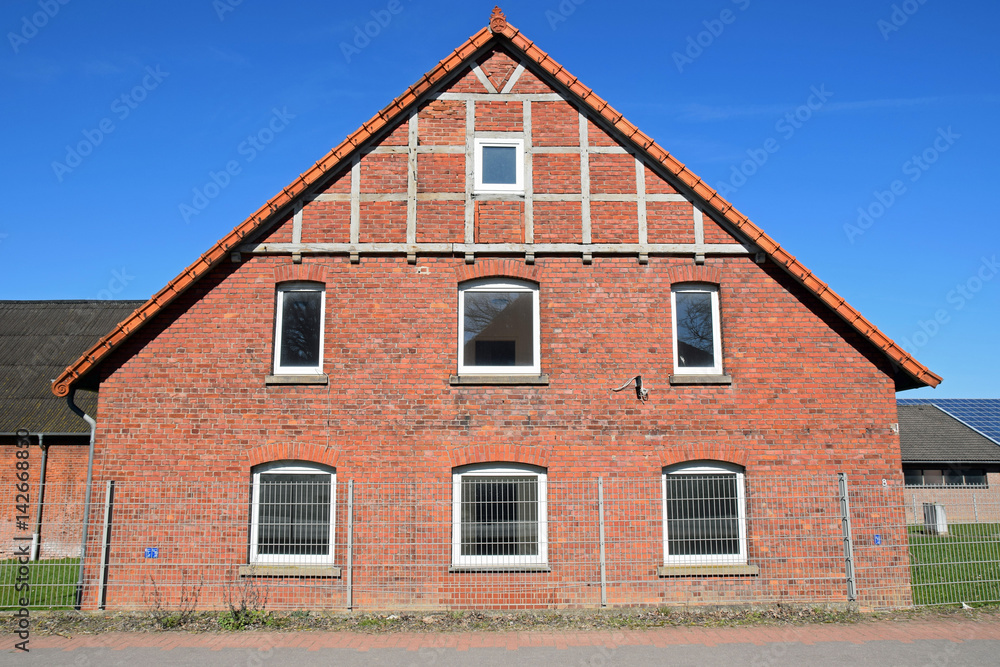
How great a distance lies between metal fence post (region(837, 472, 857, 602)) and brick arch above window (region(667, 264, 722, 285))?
3.43m

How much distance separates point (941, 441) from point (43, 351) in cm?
3509

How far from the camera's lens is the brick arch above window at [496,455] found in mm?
10312

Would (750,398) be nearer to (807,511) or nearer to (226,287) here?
(807,511)

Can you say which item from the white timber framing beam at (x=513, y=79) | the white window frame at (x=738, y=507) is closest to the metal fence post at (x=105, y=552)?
the white window frame at (x=738, y=507)

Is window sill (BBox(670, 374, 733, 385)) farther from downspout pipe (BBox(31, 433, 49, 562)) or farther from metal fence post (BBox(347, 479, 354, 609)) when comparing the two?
downspout pipe (BBox(31, 433, 49, 562))

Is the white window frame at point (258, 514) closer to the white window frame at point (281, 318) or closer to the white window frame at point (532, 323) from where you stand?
the white window frame at point (281, 318)

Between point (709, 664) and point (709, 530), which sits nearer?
point (709, 664)

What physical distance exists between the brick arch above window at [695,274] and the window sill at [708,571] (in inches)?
168

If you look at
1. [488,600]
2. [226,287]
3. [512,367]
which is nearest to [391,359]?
[512,367]

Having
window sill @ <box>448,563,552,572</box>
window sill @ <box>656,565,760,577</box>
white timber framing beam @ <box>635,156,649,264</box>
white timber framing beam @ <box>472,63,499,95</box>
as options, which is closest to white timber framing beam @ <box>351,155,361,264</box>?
white timber framing beam @ <box>472,63,499,95</box>

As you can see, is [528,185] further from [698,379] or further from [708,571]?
[708,571]

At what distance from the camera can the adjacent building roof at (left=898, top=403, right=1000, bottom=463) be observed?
3028 centimetres

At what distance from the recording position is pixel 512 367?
35.7ft

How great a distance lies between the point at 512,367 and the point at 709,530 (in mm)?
3795
